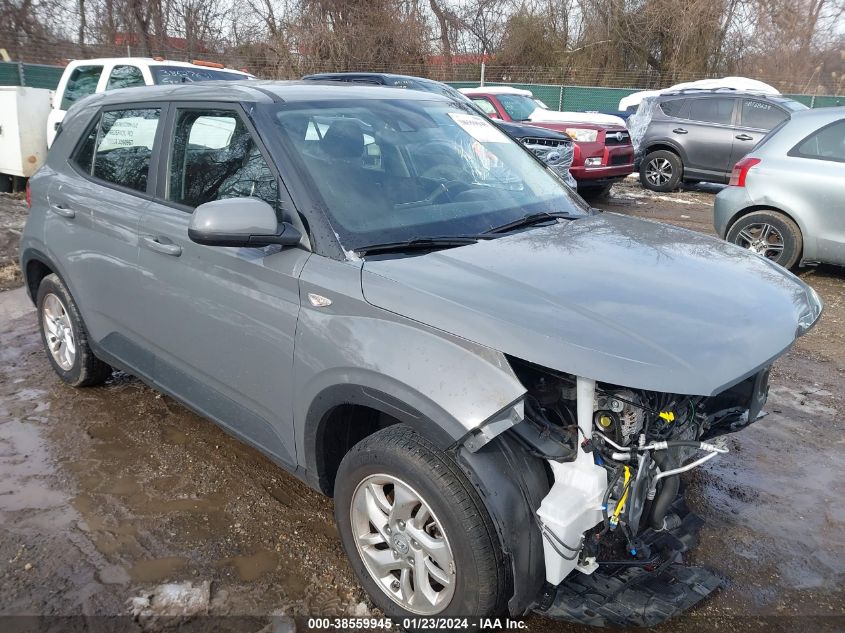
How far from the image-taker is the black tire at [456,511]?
7.07 feet

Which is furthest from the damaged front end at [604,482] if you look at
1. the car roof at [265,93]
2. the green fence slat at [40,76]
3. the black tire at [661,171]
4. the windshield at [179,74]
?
the green fence slat at [40,76]

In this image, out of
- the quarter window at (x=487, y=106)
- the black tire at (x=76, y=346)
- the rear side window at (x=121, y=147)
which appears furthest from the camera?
the quarter window at (x=487, y=106)

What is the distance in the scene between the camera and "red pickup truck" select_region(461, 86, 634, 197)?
1130 centimetres

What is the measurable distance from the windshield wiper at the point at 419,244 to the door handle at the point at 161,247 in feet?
3.59

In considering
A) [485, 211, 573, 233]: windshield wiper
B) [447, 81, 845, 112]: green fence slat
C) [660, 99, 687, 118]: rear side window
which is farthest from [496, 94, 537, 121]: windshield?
[447, 81, 845, 112]: green fence slat

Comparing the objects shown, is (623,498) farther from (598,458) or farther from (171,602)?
(171,602)

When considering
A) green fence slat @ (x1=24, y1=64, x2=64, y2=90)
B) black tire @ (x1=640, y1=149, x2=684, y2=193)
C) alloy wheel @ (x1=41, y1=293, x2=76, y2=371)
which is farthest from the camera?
green fence slat @ (x1=24, y1=64, x2=64, y2=90)

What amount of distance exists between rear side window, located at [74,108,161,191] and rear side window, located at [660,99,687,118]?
11.5 meters

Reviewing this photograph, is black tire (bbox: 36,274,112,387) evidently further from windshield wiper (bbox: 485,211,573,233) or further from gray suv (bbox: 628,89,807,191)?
gray suv (bbox: 628,89,807,191)

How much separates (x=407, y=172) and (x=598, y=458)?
1.53 metres

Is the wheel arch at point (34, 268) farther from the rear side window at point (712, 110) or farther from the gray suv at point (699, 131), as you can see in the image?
the rear side window at point (712, 110)

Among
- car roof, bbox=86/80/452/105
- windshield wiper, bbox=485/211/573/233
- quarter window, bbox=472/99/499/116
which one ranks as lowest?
windshield wiper, bbox=485/211/573/233

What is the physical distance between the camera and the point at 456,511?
2.17 m

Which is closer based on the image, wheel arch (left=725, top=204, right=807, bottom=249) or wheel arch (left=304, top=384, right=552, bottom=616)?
wheel arch (left=304, top=384, right=552, bottom=616)
